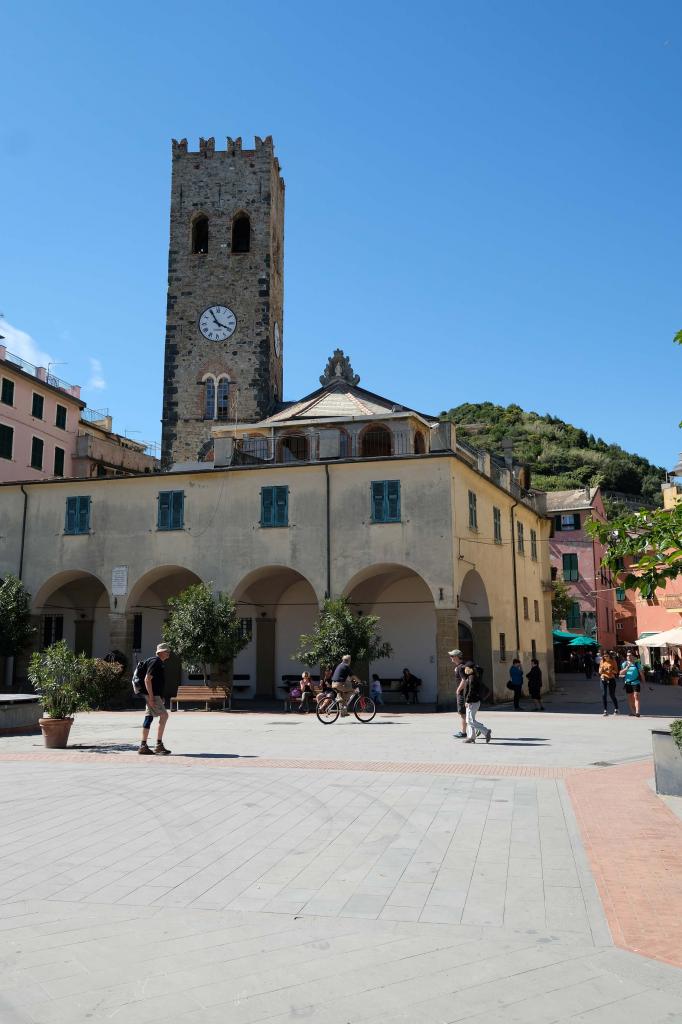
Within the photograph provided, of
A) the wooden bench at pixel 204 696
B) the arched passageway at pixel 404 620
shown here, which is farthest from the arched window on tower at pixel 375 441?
the wooden bench at pixel 204 696

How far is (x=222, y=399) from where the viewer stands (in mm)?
45656

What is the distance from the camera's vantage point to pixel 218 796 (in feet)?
31.8

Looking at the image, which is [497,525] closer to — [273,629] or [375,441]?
[375,441]

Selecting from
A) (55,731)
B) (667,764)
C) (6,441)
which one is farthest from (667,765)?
(6,441)

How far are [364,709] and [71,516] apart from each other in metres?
13.3

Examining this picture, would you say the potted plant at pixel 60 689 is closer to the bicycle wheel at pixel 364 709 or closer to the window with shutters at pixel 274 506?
the bicycle wheel at pixel 364 709

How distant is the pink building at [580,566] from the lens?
57156mm

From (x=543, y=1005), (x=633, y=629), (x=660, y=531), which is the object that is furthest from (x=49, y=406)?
(x=633, y=629)

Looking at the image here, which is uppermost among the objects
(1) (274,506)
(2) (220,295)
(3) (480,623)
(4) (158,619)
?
(2) (220,295)

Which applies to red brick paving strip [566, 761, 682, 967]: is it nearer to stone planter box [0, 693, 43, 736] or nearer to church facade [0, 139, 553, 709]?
stone planter box [0, 693, 43, 736]

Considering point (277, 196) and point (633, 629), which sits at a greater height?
point (277, 196)

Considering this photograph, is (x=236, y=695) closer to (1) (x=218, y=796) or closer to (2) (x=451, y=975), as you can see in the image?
(1) (x=218, y=796)

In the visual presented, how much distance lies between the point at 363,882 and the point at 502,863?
124 centimetres

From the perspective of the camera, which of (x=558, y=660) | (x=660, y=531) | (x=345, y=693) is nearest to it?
(x=660, y=531)
